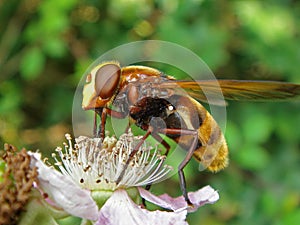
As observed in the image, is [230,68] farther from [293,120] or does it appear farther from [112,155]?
[112,155]

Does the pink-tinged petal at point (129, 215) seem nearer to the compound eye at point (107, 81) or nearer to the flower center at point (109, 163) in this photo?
the flower center at point (109, 163)

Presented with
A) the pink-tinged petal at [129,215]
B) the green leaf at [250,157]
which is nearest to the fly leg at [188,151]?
the pink-tinged petal at [129,215]

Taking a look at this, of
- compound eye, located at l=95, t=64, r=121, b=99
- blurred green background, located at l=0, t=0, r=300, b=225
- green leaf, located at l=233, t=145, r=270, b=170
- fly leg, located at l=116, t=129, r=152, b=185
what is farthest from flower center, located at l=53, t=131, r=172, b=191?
green leaf, located at l=233, t=145, r=270, b=170

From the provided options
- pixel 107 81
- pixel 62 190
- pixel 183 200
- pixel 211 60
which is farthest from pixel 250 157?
pixel 62 190

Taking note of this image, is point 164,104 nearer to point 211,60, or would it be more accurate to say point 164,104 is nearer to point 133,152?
point 133,152

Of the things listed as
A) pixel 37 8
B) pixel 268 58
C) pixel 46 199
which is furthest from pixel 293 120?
pixel 46 199

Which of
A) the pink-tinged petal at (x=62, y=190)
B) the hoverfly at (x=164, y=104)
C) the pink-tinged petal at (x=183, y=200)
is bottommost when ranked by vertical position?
the pink-tinged petal at (x=183, y=200)
